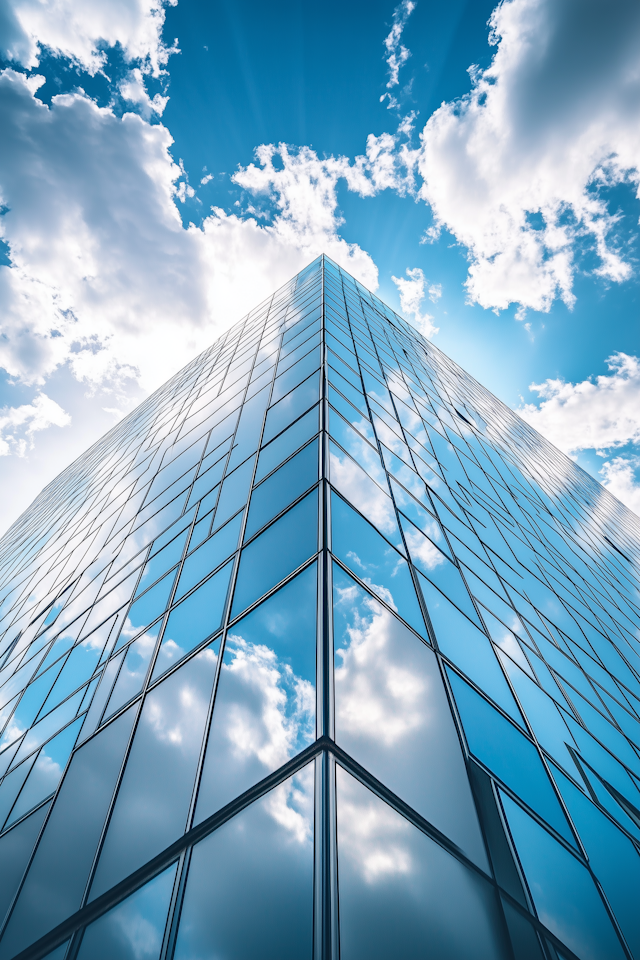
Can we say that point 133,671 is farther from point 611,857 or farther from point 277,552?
point 611,857

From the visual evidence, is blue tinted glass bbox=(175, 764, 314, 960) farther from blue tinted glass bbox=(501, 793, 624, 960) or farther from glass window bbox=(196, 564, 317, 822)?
blue tinted glass bbox=(501, 793, 624, 960)

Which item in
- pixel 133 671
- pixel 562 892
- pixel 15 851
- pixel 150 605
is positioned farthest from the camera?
pixel 150 605

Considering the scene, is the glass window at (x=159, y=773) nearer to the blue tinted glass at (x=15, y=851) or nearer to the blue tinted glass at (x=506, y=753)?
the blue tinted glass at (x=15, y=851)

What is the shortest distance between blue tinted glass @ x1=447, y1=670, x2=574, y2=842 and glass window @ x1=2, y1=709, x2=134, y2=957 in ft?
15.0

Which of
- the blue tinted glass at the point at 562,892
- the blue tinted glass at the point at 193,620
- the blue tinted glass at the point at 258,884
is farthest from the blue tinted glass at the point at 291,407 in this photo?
the blue tinted glass at the point at 562,892

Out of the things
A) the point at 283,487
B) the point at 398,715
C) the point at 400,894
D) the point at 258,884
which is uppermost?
the point at 283,487

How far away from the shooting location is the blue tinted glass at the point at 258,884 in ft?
11.0

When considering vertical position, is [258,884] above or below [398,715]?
below

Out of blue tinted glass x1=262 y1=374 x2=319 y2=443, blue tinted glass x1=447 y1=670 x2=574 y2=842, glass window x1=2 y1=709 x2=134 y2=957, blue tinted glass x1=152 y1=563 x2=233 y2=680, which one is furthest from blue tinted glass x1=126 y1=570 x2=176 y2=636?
blue tinted glass x1=447 y1=670 x2=574 y2=842

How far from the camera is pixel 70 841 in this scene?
5.29 m

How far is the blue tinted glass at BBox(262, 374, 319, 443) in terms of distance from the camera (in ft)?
31.8

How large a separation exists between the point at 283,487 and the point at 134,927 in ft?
18.5

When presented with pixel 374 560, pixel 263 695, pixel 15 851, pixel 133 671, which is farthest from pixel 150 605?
pixel 374 560

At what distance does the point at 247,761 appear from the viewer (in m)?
4.56
